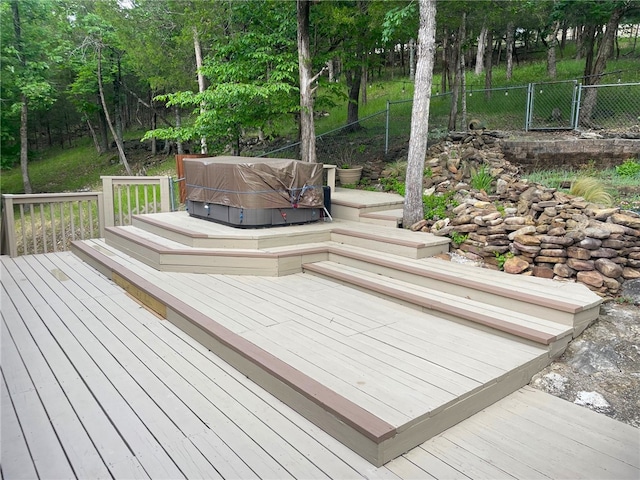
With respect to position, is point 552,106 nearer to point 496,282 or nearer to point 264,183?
point 264,183

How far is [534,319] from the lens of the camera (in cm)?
311

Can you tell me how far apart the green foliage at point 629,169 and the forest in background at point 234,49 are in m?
3.37

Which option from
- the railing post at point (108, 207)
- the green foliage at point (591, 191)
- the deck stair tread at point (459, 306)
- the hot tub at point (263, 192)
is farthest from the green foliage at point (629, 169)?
the railing post at point (108, 207)

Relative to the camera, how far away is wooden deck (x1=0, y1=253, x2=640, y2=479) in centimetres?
190

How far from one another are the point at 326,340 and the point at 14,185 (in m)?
22.3

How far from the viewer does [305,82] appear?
24.1 ft

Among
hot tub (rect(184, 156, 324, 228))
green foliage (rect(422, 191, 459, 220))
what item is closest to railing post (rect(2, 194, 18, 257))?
hot tub (rect(184, 156, 324, 228))

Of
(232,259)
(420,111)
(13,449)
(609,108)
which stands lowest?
(13,449)

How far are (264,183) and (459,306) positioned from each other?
106 inches

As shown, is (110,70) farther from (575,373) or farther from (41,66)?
(575,373)

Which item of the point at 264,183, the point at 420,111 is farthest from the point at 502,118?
the point at 264,183

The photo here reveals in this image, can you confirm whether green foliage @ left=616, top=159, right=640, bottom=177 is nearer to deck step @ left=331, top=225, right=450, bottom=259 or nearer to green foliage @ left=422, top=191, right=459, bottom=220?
green foliage @ left=422, top=191, right=459, bottom=220

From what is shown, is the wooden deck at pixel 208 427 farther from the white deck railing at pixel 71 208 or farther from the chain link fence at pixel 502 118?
the chain link fence at pixel 502 118

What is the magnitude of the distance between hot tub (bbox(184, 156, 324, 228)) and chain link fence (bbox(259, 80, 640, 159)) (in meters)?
3.59
